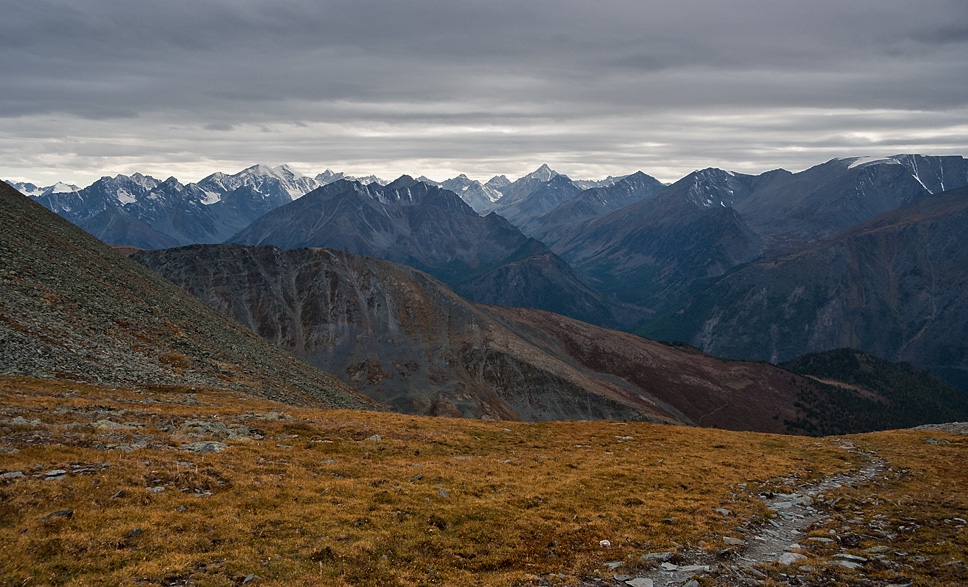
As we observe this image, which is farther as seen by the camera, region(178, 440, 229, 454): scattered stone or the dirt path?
region(178, 440, 229, 454): scattered stone

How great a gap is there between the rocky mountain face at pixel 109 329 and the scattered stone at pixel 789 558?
51665mm

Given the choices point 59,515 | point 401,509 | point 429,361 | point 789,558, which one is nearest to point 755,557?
Answer: point 789,558

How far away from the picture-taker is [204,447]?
29.7 m

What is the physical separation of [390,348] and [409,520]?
524 feet

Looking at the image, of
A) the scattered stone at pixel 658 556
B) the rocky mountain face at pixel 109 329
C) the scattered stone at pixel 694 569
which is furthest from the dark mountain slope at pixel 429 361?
the scattered stone at pixel 694 569

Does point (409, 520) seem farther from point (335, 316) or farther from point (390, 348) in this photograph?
point (335, 316)

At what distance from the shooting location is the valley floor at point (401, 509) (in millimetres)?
18438

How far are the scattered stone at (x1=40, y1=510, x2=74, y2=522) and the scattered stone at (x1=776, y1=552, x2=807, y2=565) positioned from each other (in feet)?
93.3

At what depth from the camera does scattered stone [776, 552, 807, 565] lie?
72.0 feet

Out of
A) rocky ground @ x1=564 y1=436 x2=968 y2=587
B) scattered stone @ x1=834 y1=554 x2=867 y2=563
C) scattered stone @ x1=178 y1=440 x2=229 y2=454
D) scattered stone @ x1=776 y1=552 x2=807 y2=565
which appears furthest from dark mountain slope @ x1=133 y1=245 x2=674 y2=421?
scattered stone @ x1=834 y1=554 x2=867 y2=563

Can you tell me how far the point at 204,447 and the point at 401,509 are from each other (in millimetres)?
13192

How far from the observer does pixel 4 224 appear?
73.5 metres

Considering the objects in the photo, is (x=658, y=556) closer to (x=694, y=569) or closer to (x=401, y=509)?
(x=694, y=569)

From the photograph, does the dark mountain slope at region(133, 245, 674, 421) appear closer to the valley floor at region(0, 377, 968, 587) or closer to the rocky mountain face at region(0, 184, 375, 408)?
the rocky mountain face at region(0, 184, 375, 408)
